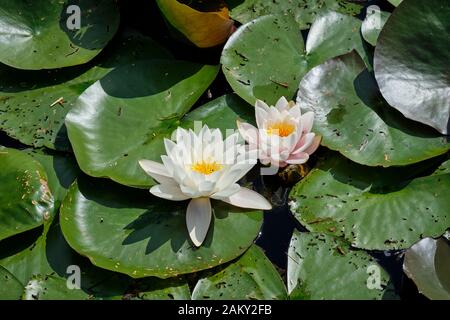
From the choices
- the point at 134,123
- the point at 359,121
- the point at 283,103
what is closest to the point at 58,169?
the point at 134,123

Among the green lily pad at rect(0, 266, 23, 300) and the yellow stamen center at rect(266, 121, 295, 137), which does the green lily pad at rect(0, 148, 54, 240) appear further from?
the yellow stamen center at rect(266, 121, 295, 137)

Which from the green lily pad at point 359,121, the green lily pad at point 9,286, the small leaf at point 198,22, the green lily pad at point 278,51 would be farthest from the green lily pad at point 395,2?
the green lily pad at point 9,286

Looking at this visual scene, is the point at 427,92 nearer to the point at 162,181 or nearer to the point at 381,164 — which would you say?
the point at 381,164

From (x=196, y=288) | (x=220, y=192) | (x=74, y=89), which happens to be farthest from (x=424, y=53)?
(x=74, y=89)

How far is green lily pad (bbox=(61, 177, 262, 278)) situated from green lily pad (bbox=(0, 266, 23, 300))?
0.87 ft

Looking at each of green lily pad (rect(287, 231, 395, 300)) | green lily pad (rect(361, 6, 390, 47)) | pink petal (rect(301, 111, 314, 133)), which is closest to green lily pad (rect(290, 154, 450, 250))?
green lily pad (rect(287, 231, 395, 300))

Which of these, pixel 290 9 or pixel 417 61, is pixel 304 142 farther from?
pixel 290 9

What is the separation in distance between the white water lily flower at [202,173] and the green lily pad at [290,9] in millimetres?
914

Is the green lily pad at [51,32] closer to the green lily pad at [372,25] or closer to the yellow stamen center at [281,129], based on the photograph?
the yellow stamen center at [281,129]

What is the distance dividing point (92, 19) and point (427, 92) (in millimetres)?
1690

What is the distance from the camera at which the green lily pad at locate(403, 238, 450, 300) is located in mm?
2348

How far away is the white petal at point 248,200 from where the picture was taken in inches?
103
